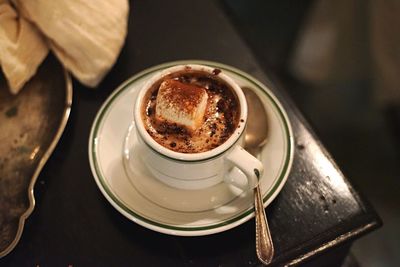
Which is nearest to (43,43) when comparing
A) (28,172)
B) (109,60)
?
(109,60)

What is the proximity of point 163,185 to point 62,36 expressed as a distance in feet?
0.89

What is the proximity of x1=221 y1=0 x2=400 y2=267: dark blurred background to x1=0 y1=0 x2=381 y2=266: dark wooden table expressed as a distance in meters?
0.46

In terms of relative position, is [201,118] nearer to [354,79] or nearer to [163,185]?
[163,185]

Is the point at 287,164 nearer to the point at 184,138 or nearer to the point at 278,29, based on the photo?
the point at 184,138

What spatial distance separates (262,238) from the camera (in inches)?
20.2

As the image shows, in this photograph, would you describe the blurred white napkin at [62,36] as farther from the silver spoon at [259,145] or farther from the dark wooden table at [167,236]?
the silver spoon at [259,145]

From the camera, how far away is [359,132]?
1.30 meters

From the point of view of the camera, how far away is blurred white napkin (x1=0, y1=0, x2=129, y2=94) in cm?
64

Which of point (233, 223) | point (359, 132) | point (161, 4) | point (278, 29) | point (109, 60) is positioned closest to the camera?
point (233, 223)

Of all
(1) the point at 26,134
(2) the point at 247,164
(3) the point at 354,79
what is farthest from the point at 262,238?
(3) the point at 354,79

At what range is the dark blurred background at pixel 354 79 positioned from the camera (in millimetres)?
1109

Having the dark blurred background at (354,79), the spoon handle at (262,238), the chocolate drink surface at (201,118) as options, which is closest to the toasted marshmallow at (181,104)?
the chocolate drink surface at (201,118)

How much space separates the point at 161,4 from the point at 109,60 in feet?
0.67

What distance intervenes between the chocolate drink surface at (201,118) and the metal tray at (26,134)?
0.46ft
